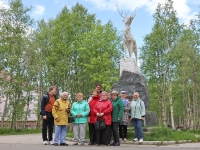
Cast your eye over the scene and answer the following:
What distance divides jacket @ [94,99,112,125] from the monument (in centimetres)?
328

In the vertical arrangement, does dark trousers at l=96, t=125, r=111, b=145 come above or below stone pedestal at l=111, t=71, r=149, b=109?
below

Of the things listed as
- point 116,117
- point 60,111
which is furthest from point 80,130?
point 116,117

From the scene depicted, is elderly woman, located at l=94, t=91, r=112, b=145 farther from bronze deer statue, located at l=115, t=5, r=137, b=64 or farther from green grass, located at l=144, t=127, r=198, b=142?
bronze deer statue, located at l=115, t=5, r=137, b=64

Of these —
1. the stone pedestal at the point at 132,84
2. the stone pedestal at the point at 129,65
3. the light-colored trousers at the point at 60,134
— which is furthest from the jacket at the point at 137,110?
the stone pedestal at the point at 129,65

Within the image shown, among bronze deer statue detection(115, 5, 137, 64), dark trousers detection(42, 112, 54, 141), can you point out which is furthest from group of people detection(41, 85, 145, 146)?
bronze deer statue detection(115, 5, 137, 64)

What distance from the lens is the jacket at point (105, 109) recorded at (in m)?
8.38

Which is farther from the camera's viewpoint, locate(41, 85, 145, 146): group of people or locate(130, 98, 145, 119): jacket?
locate(130, 98, 145, 119): jacket

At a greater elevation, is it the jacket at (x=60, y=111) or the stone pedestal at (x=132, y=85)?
the stone pedestal at (x=132, y=85)

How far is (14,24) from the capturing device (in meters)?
20.2

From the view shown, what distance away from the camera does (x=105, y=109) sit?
8391mm

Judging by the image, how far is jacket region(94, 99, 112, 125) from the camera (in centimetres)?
838

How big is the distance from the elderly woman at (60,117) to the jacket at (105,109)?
95cm

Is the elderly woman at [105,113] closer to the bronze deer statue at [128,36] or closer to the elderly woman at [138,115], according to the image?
the elderly woman at [138,115]

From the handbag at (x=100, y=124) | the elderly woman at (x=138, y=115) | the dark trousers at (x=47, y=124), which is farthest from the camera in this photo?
the elderly woman at (x=138, y=115)
